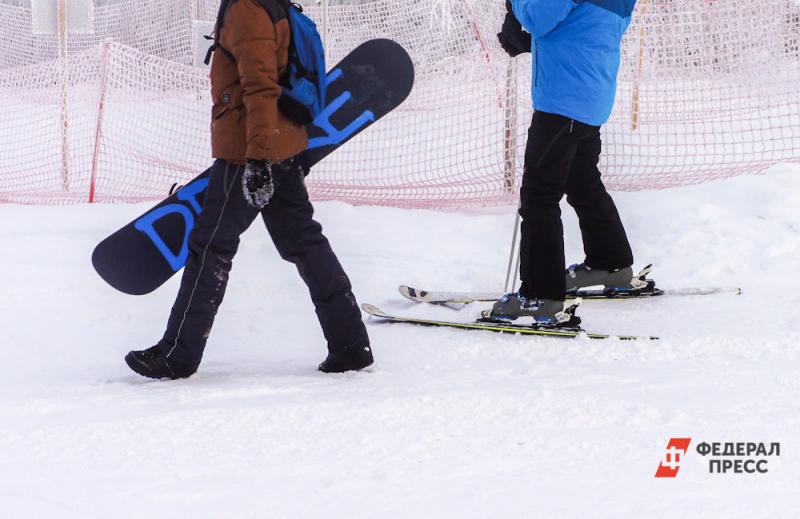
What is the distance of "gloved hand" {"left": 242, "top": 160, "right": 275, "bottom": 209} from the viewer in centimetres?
340

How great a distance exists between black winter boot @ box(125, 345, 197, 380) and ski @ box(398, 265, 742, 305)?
1.60m

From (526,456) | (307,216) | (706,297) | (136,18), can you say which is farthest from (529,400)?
(136,18)

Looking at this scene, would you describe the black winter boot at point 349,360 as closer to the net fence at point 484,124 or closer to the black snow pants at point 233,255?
the black snow pants at point 233,255

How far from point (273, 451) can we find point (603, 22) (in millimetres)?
2449

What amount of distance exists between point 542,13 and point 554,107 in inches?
16.5

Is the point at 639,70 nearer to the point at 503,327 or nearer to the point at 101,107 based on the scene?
the point at 101,107

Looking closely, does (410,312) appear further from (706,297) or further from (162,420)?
(162,420)

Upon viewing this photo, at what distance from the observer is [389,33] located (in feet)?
31.7

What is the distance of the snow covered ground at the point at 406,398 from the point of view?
2332mm

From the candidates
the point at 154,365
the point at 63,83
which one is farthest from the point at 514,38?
the point at 63,83

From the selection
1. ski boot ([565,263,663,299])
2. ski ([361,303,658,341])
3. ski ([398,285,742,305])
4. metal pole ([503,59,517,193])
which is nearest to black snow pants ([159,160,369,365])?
ski ([361,303,658,341])

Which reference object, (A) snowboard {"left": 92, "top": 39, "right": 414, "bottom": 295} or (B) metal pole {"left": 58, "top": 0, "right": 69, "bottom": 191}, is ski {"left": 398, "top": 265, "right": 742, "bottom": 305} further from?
(B) metal pole {"left": 58, "top": 0, "right": 69, "bottom": 191}

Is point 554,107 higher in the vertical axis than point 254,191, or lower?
higher

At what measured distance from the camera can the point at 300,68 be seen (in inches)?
136
